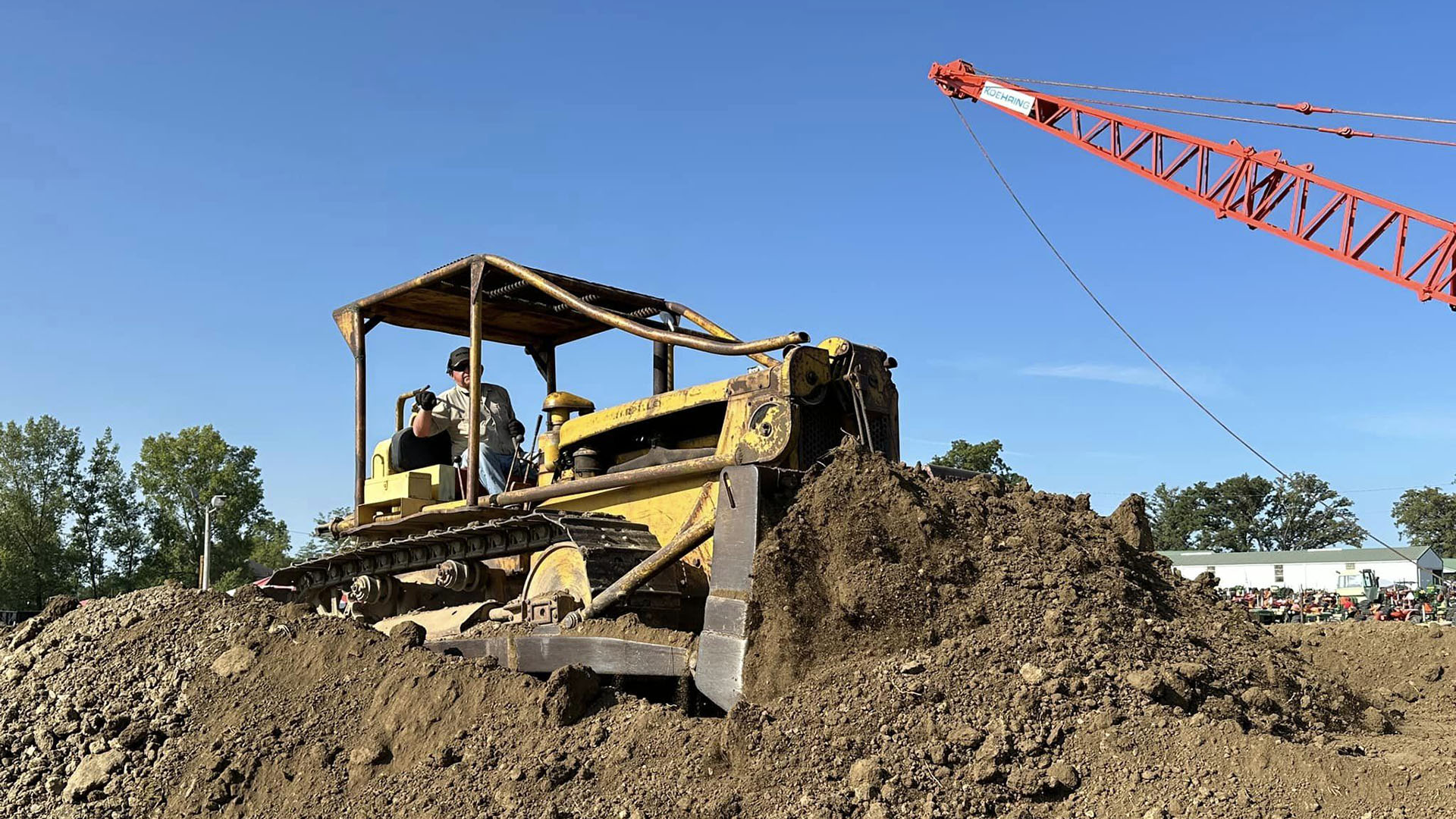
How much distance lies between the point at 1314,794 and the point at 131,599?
7587 millimetres

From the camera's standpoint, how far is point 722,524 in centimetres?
594

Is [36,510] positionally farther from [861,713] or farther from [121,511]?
[861,713]

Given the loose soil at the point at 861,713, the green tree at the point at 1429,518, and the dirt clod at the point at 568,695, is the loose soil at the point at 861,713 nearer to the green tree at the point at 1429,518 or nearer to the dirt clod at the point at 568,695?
the dirt clod at the point at 568,695

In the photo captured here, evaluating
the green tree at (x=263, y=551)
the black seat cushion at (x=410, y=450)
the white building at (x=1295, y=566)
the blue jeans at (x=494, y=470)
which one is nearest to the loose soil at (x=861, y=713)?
the blue jeans at (x=494, y=470)

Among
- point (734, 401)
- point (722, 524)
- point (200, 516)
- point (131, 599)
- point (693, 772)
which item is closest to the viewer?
point (693, 772)

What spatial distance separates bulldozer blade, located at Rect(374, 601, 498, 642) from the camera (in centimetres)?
804

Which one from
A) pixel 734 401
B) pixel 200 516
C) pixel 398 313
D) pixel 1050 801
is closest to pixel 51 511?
pixel 200 516

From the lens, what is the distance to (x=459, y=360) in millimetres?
10336

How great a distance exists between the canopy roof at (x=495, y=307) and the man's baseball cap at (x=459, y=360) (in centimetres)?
29

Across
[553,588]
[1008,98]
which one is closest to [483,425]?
[553,588]

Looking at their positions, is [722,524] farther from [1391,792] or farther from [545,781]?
[1391,792]

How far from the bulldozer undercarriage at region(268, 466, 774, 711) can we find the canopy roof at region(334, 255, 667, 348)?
1.78 m

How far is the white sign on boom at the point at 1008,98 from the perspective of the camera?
115ft

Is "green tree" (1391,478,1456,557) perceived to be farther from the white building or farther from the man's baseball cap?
the man's baseball cap
